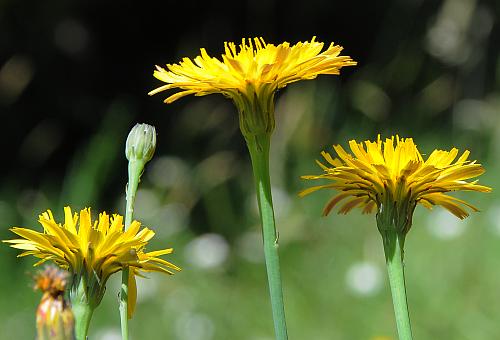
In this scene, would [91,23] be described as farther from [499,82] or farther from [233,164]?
[499,82]

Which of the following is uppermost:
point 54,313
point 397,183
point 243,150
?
point 243,150

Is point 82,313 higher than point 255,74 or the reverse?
the reverse

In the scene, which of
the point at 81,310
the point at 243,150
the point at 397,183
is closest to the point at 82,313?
the point at 81,310

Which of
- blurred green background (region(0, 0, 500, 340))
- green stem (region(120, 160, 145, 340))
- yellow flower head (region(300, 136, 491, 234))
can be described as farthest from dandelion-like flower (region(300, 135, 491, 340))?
blurred green background (region(0, 0, 500, 340))

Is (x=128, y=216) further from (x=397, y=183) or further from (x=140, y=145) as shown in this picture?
(x=397, y=183)

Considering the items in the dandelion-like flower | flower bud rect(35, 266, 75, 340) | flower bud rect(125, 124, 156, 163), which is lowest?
flower bud rect(35, 266, 75, 340)

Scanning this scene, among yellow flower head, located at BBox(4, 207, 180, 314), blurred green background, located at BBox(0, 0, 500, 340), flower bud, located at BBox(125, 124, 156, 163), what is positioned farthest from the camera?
blurred green background, located at BBox(0, 0, 500, 340)

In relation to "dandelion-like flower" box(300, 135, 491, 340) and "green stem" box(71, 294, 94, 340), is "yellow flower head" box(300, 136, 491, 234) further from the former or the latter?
"green stem" box(71, 294, 94, 340)
